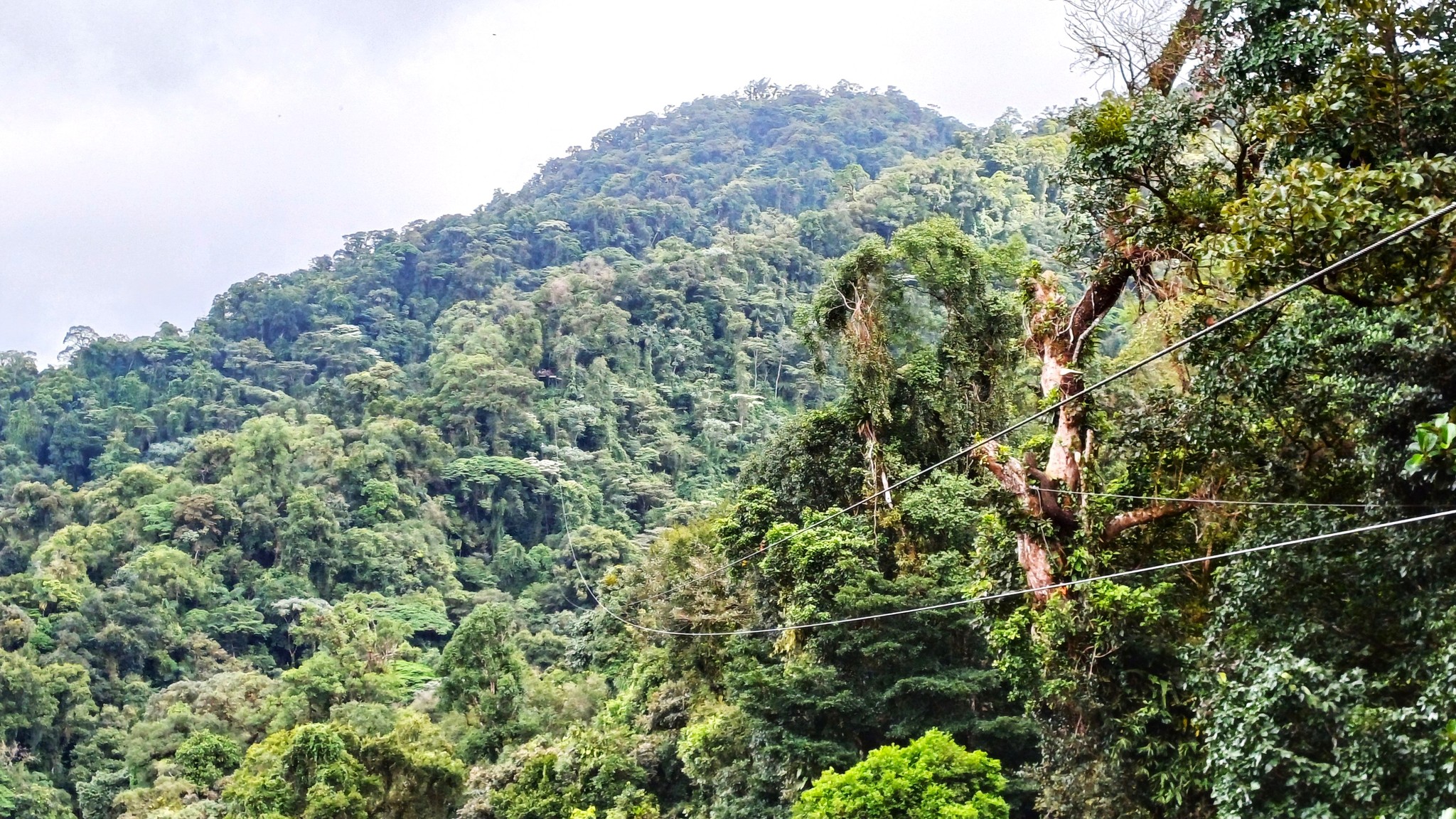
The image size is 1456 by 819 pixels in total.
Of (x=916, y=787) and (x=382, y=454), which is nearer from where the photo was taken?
(x=916, y=787)

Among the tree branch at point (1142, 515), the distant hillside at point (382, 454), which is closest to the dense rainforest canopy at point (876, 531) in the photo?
the tree branch at point (1142, 515)

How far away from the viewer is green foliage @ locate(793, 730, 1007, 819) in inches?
364

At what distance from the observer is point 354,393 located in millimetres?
40469

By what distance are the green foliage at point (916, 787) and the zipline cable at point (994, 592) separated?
46.4 inches

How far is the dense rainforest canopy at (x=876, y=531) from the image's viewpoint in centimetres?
546

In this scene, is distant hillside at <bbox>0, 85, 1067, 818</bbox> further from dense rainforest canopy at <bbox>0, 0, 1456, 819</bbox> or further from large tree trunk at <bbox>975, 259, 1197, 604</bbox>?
large tree trunk at <bbox>975, 259, 1197, 604</bbox>

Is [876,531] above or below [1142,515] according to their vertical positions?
above

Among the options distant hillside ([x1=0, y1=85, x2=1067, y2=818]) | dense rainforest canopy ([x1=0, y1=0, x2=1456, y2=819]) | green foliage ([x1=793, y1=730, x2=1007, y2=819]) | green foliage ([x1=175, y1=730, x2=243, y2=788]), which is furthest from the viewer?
distant hillside ([x1=0, y1=85, x2=1067, y2=818])

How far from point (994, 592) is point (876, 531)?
5.19 meters

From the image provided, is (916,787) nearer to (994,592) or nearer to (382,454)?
(994,592)

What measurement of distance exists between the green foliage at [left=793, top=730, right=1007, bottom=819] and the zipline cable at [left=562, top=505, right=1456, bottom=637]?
1.18m

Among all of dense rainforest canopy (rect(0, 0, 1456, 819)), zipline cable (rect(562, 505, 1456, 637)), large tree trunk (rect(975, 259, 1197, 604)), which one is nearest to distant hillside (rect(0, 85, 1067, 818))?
dense rainforest canopy (rect(0, 0, 1456, 819))

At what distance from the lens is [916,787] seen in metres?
9.37

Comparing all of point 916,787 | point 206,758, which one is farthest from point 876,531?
point 206,758
